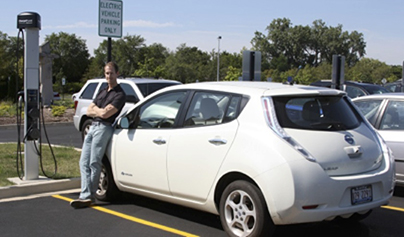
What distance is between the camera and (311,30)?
115 meters

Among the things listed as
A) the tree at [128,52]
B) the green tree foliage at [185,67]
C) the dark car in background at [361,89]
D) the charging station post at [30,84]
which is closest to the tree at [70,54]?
the tree at [128,52]

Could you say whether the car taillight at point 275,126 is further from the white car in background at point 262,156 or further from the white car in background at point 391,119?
the white car in background at point 391,119

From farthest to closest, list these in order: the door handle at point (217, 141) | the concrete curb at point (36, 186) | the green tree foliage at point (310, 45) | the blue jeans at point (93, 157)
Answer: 1. the green tree foliage at point (310, 45)
2. the concrete curb at point (36, 186)
3. the blue jeans at point (93, 157)
4. the door handle at point (217, 141)

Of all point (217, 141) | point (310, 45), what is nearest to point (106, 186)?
point (217, 141)

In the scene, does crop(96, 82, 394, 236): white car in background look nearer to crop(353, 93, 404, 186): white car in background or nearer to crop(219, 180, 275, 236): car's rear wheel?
crop(219, 180, 275, 236): car's rear wheel

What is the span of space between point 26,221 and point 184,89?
251 centimetres

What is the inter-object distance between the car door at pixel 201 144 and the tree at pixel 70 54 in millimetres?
84418

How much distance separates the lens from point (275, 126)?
4.79m

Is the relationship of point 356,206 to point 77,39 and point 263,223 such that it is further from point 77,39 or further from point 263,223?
point 77,39

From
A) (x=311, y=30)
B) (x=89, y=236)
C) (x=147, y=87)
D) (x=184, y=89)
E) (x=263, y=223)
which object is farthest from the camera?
(x=311, y=30)

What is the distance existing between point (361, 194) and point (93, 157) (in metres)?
3.45

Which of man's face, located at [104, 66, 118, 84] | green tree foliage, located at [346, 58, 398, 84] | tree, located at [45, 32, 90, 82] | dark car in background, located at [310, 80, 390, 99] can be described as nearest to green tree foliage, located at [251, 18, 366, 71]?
green tree foliage, located at [346, 58, 398, 84]

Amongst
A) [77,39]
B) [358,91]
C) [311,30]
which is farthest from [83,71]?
[358,91]

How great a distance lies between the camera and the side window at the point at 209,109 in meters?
5.24
